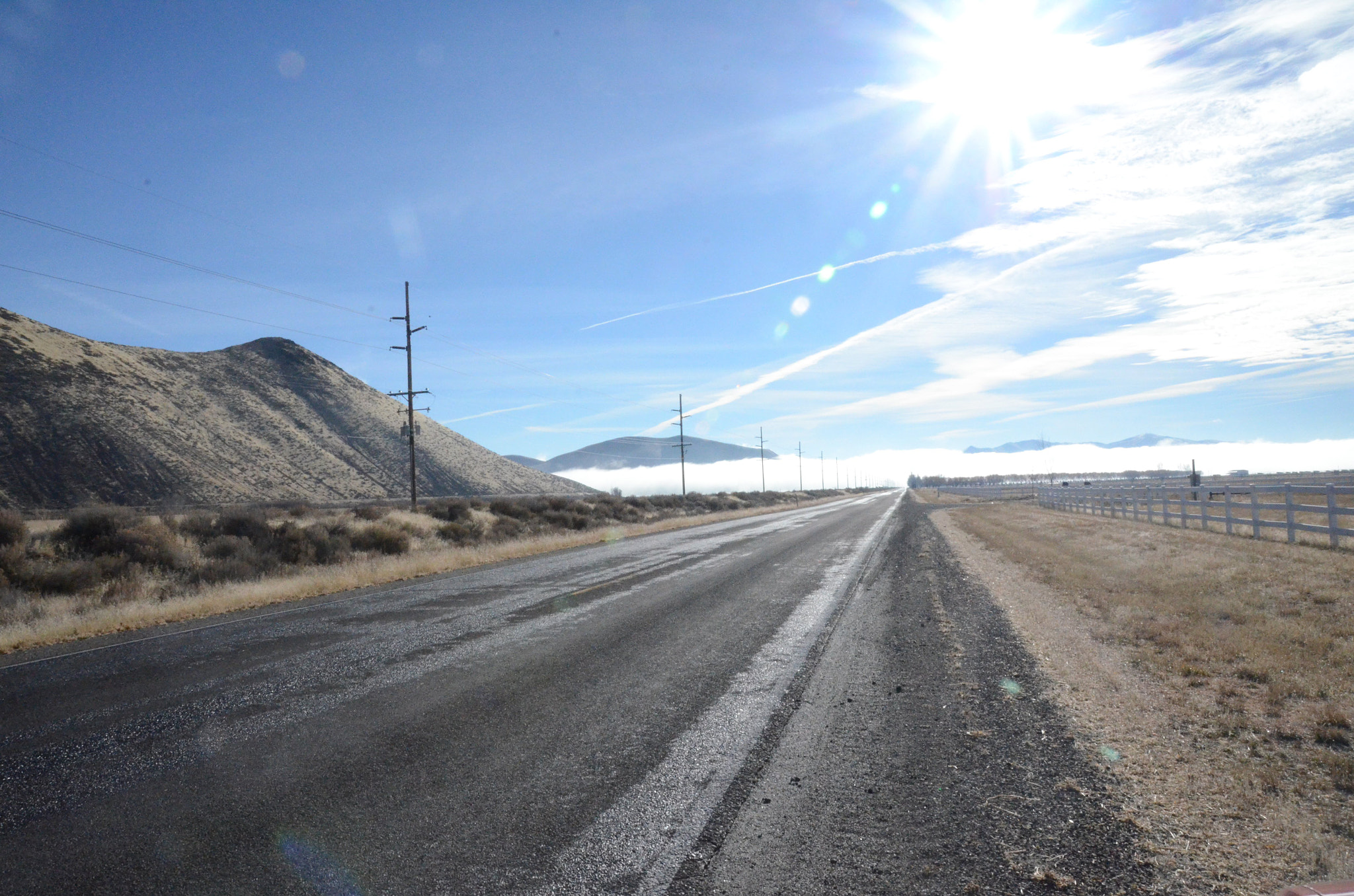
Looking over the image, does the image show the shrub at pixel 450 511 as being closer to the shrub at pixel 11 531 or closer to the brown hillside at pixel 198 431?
the shrub at pixel 11 531

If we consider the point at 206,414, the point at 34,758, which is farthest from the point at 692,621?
the point at 206,414

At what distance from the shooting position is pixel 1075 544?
19203 millimetres

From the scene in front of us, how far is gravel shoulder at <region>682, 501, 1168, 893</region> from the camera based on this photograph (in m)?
3.49

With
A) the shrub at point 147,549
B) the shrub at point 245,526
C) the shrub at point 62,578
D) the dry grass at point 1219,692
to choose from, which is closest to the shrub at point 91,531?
the shrub at point 147,549

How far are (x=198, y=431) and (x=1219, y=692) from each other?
74.8 m

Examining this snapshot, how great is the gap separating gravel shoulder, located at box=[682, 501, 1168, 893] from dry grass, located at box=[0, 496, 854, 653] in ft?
34.6

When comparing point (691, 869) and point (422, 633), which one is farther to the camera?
point (422, 633)

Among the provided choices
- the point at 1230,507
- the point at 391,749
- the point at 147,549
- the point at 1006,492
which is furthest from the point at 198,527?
the point at 1006,492

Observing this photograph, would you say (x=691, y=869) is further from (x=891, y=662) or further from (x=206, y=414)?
(x=206, y=414)

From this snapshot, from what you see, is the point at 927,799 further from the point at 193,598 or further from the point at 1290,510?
the point at 1290,510

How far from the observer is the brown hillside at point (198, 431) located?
52938mm

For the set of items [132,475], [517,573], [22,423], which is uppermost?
[22,423]

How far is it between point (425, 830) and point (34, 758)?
11.6 feet

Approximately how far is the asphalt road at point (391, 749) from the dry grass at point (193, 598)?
56.0 inches
